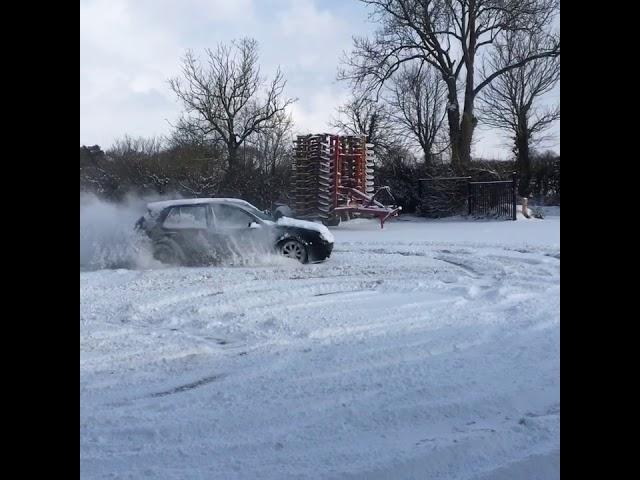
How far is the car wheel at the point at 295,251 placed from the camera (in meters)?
12.6

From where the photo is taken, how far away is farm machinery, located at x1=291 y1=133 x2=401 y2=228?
24078 mm

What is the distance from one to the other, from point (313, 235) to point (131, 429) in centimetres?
836

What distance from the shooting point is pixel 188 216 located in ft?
41.1

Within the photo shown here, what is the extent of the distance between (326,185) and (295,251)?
463 inches

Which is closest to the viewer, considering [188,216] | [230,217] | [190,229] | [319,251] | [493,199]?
[190,229]

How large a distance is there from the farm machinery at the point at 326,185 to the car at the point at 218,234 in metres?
10.8

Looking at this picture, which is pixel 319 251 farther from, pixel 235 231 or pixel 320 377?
pixel 320 377

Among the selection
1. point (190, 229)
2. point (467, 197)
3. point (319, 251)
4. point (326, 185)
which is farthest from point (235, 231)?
point (467, 197)

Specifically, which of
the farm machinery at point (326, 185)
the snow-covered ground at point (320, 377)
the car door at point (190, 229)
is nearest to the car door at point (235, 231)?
the car door at point (190, 229)

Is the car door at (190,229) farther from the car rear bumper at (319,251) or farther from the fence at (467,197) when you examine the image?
the fence at (467,197)

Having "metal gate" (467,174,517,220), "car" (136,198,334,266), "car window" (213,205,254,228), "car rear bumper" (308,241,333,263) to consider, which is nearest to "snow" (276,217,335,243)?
"car" (136,198,334,266)

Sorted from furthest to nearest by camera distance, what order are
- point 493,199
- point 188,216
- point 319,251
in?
point 493,199
point 319,251
point 188,216

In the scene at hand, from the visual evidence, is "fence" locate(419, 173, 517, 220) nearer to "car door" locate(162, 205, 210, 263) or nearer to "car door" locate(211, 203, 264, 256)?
"car door" locate(211, 203, 264, 256)
